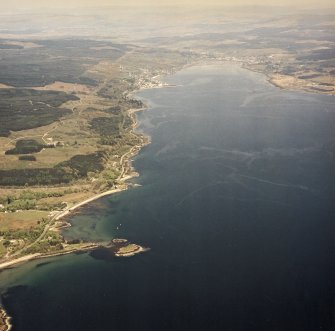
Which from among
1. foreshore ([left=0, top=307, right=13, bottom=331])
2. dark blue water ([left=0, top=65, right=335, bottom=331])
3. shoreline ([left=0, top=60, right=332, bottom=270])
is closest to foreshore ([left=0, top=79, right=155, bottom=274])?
shoreline ([left=0, top=60, right=332, bottom=270])

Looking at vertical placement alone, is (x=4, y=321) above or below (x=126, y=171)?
below

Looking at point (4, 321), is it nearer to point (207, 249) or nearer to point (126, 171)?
point (207, 249)

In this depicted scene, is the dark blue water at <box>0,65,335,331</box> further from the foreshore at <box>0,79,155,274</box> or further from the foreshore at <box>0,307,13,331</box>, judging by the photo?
the foreshore at <box>0,79,155,274</box>

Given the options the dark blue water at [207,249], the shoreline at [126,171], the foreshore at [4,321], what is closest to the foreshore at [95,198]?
the shoreline at [126,171]

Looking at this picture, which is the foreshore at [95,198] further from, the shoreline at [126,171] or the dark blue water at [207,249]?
the dark blue water at [207,249]

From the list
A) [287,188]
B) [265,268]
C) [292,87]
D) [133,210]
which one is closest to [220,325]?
[265,268]

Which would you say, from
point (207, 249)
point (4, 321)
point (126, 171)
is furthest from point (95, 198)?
point (4, 321)

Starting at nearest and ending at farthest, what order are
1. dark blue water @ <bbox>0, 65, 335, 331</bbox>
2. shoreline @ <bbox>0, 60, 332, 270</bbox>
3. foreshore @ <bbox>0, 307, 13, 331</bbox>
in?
foreshore @ <bbox>0, 307, 13, 331</bbox>
dark blue water @ <bbox>0, 65, 335, 331</bbox>
shoreline @ <bbox>0, 60, 332, 270</bbox>

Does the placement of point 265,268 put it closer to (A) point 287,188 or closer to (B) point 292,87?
(A) point 287,188
